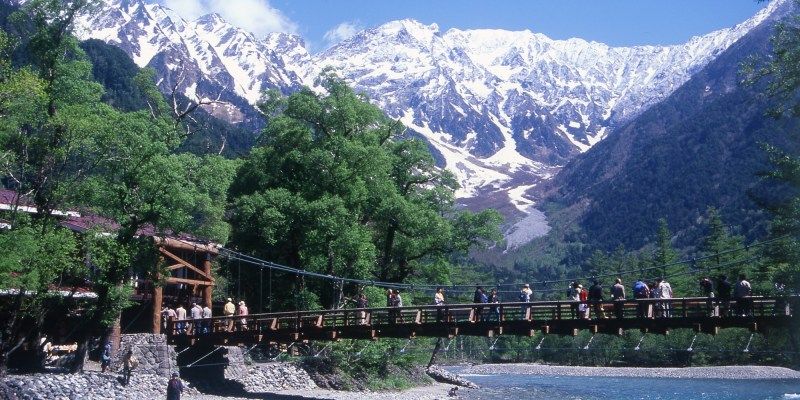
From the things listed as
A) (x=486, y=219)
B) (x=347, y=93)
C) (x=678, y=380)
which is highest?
(x=347, y=93)

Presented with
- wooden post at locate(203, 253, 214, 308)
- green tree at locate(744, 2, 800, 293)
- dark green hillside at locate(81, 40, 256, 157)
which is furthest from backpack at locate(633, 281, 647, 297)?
dark green hillside at locate(81, 40, 256, 157)

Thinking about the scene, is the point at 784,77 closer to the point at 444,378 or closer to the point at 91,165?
the point at 91,165

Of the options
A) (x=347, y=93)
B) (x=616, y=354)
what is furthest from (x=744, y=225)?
(x=347, y=93)

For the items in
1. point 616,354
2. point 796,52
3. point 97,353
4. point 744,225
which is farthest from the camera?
point 744,225

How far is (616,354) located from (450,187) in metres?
48.9

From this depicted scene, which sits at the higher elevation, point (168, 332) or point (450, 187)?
point (450, 187)

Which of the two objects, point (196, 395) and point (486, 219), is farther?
point (486, 219)

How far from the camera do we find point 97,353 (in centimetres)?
3162

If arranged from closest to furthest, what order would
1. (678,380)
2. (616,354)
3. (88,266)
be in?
1. (88,266)
2. (678,380)
3. (616,354)

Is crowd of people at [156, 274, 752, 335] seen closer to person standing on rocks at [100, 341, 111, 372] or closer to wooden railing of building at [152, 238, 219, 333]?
wooden railing of building at [152, 238, 219, 333]

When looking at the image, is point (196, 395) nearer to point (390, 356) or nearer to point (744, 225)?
point (390, 356)

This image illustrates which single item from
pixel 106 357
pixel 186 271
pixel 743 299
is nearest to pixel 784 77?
pixel 743 299

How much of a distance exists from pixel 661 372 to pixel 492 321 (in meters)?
50.0

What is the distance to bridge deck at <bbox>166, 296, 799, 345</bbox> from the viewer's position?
25.6m
